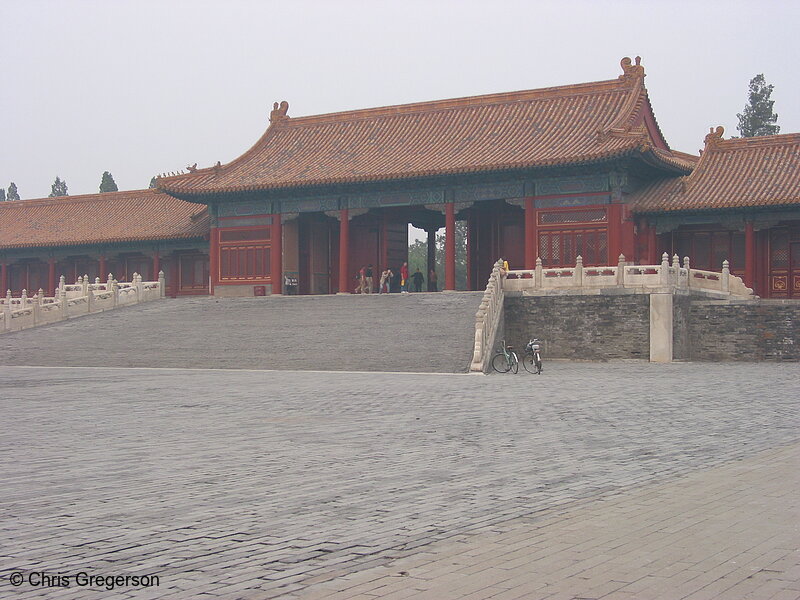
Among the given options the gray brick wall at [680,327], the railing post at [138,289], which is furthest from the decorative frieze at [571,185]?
the railing post at [138,289]

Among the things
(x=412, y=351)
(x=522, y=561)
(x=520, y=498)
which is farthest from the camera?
(x=412, y=351)

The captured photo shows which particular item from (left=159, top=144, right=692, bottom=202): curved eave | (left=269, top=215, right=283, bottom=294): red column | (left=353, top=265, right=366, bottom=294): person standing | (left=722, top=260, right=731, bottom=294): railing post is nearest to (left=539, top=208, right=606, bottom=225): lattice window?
(left=159, top=144, right=692, bottom=202): curved eave

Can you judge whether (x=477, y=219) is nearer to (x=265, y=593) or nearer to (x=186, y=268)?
(x=186, y=268)

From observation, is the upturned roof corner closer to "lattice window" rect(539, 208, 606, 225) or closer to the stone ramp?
"lattice window" rect(539, 208, 606, 225)

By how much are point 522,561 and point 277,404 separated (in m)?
9.12

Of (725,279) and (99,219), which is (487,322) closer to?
(725,279)

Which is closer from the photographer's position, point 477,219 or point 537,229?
point 537,229

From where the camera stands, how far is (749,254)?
3219 cm

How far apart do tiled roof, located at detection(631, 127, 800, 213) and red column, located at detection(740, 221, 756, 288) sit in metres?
1.18

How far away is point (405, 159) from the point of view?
36.3 meters

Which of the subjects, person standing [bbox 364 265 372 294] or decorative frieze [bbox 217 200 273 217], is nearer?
person standing [bbox 364 265 372 294]

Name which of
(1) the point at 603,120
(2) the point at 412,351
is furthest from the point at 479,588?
(1) the point at 603,120

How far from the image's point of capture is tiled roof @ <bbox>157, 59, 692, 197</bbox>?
3300 cm

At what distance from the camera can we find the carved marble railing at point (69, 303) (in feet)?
104
